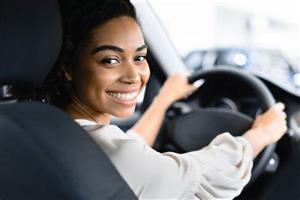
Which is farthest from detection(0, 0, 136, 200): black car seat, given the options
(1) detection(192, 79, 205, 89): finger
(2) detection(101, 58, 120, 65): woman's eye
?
(1) detection(192, 79, 205, 89): finger

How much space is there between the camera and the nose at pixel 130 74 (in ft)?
3.76

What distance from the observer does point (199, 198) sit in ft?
3.87

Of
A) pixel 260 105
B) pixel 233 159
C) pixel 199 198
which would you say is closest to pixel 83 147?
pixel 199 198

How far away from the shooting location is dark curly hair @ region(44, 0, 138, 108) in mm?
1150

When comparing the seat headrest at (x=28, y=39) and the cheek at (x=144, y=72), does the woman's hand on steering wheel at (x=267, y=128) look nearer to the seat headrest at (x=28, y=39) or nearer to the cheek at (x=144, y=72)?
the cheek at (x=144, y=72)

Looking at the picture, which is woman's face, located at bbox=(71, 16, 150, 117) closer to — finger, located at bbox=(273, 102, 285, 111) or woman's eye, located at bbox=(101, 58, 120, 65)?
woman's eye, located at bbox=(101, 58, 120, 65)

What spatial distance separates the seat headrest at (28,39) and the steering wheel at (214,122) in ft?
2.28

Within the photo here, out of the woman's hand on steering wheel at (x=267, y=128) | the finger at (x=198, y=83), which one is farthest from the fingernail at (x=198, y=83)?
the woman's hand on steering wheel at (x=267, y=128)

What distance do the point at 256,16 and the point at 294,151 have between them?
3.67 feet

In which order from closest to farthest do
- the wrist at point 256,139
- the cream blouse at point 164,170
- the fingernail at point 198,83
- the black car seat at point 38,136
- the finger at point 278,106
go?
the black car seat at point 38,136 → the cream blouse at point 164,170 → the wrist at point 256,139 → the finger at point 278,106 → the fingernail at point 198,83

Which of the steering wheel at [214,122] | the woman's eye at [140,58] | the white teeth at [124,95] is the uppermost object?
the woman's eye at [140,58]

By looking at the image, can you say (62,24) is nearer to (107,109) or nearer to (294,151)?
(107,109)

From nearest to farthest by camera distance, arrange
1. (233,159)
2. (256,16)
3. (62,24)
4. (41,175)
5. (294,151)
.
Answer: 1. (41,175)
2. (62,24)
3. (233,159)
4. (294,151)
5. (256,16)

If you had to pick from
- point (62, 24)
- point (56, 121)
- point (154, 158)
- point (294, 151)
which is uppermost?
point (62, 24)
